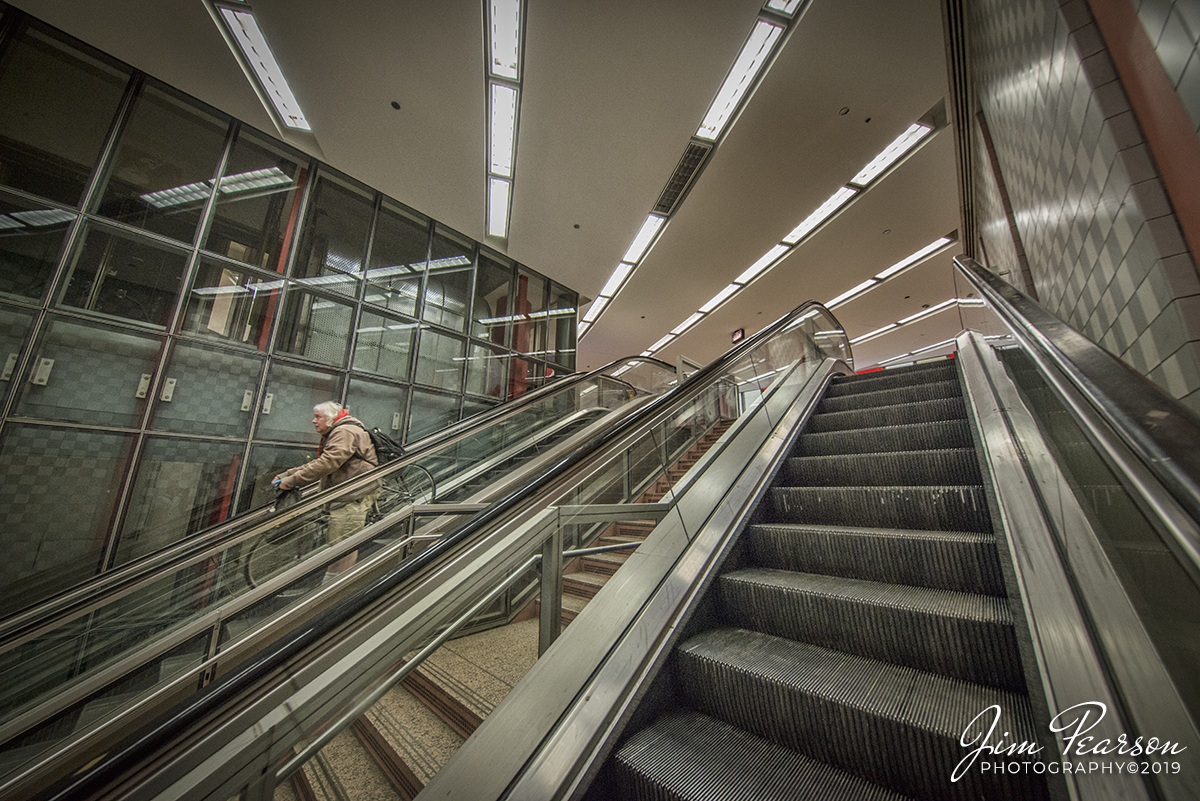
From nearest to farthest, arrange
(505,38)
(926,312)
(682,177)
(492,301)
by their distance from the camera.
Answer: (505,38)
(682,177)
(492,301)
(926,312)

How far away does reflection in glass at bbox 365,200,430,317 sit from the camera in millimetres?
6129

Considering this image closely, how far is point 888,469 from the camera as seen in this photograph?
2252 mm

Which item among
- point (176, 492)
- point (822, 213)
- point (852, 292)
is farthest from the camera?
point (852, 292)

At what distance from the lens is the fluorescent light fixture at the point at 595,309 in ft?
34.2

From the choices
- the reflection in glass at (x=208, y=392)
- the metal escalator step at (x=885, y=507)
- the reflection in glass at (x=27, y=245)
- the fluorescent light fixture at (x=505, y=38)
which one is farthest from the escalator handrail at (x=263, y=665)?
the reflection in glass at (x=27, y=245)

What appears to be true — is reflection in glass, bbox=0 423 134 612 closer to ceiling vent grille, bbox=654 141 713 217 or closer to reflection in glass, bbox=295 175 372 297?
reflection in glass, bbox=295 175 372 297

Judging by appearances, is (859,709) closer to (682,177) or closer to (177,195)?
(682,177)

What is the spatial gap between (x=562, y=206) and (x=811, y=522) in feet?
19.1

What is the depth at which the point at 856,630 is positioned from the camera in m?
1.42

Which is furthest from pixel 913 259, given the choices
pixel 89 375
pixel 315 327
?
pixel 89 375

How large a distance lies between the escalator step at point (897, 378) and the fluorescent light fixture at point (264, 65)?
646 cm

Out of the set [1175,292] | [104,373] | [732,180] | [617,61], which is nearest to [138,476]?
[104,373]

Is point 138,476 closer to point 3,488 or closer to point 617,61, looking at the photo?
point 3,488

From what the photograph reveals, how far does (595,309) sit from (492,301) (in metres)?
3.71
